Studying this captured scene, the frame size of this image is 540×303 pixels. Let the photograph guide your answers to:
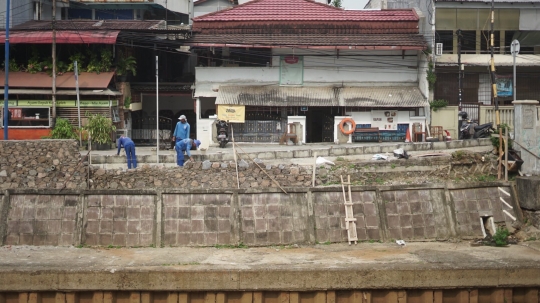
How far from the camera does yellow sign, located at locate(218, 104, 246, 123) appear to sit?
34438 mm

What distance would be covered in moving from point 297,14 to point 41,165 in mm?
17095

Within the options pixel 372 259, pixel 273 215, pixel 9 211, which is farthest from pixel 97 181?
pixel 372 259

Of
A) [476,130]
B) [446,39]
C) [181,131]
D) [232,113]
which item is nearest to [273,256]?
→ [181,131]

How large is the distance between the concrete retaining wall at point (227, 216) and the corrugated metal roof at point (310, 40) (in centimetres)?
1803

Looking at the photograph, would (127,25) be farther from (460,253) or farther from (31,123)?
(460,253)

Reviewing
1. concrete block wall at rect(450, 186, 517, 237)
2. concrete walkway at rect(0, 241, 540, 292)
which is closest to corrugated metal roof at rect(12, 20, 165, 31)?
concrete block wall at rect(450, 186, 517, 237)

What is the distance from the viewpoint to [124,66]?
3512 cm

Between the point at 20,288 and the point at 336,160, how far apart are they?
558 inches

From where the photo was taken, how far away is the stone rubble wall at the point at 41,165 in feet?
79.9

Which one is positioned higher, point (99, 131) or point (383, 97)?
point (383, 97)

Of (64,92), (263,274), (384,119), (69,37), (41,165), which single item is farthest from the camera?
(384,119)

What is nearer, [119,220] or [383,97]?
[119,220]

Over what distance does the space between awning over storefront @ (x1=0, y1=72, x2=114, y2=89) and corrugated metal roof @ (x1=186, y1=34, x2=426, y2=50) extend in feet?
15.4

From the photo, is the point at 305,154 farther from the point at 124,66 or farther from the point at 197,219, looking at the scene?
the point at 124,66
